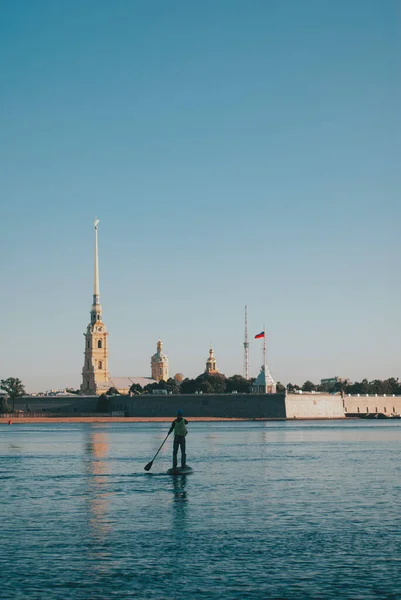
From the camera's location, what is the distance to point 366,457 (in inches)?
2256

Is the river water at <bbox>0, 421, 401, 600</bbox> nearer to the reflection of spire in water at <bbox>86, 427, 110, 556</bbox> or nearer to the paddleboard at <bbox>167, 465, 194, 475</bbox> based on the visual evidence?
the reflection of spire in water at <bbox>86, 427, 110, 556</bbox>

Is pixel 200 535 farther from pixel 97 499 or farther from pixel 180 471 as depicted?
pixel 180 471

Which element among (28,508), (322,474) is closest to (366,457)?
(322,474)

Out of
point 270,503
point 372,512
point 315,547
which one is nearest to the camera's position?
point 315,547

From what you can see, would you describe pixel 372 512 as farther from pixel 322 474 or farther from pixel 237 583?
pixel 322 474

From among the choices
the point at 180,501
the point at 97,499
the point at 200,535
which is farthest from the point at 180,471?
the point at 200,535

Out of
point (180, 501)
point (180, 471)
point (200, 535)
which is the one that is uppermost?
point (180, 471)

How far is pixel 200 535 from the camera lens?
78.2 ft

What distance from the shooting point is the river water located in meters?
18.0

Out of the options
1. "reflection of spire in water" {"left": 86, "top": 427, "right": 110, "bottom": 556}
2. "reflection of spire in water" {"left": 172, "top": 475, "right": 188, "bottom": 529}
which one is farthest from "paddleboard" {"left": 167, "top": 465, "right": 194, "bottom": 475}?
"reflection of spire in water" {"left": 86, "top": 427, "right": 110, "bottom": 556}

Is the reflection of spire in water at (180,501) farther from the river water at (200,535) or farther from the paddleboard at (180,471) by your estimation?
the paddleboard at (180,471)

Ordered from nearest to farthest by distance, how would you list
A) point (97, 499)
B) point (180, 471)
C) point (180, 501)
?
point (180, 501), point (97, 499), point (180, 471)

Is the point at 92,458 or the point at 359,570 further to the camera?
the point at 92,458

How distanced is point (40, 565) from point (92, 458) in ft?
122
